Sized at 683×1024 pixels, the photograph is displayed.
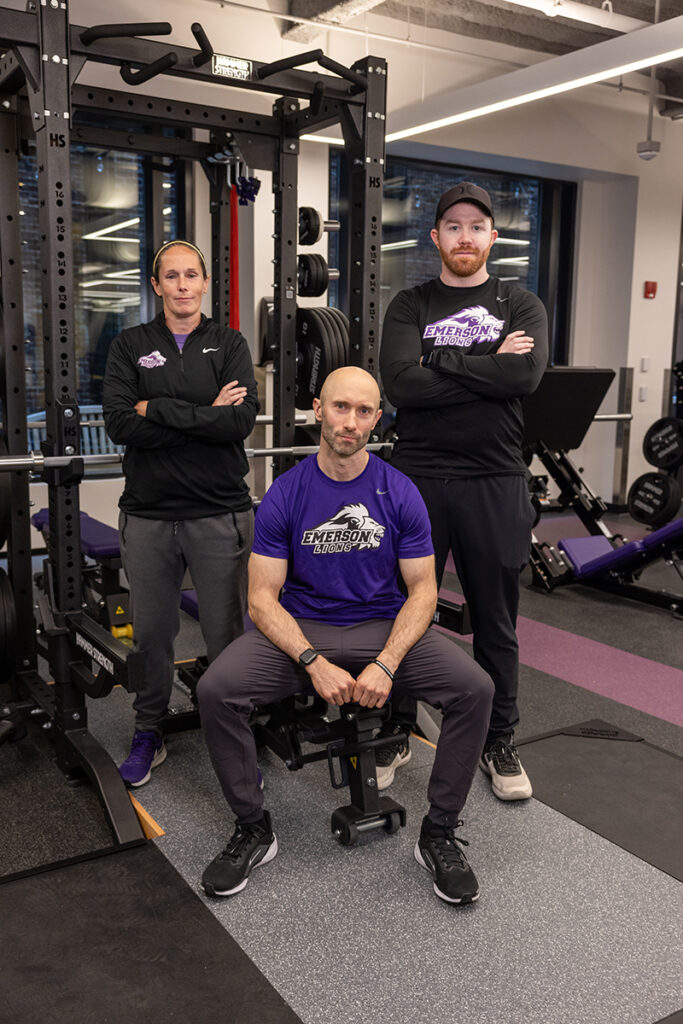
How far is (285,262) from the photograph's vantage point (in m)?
2.97

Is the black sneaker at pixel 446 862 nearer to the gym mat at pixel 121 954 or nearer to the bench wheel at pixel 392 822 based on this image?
the bench wheel at pixel 392 822

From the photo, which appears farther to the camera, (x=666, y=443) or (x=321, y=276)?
(x=666, y=443)

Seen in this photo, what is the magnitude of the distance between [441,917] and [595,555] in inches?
128

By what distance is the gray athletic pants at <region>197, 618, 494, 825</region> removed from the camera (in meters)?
2.16

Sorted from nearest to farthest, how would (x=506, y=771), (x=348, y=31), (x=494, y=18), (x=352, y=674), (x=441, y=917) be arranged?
(x=441, y=917) → (x=352, y=674) → (x=506, y=771) → (x=348, y=31) → (x=494, y=18)

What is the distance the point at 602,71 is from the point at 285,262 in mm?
2410

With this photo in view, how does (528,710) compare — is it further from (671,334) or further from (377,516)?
(671,334)

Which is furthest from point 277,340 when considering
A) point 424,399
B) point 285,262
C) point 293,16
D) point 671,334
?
point 671,334

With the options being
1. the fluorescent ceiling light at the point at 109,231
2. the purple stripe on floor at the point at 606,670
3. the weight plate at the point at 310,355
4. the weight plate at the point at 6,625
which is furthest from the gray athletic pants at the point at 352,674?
the fluorescent ceiling light at the point at 109,231

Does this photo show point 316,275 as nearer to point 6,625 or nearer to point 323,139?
point 6,625

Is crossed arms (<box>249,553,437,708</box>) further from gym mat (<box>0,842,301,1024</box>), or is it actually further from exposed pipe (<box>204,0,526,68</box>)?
exposed pipe (<box>204,0,526,68</box>)

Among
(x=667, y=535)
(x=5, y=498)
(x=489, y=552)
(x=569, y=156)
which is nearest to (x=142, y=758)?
(x=5, y=498)

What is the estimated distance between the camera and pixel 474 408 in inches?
100

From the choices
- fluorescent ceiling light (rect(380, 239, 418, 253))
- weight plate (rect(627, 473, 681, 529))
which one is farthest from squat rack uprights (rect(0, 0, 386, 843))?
fluorescent ceiling light (rect(380, 239, 418, 253))
